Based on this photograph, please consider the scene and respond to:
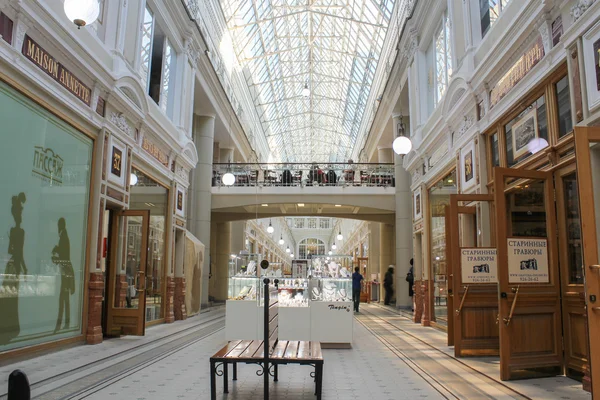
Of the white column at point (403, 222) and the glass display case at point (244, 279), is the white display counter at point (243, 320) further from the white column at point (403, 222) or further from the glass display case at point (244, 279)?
the white column at point (403, 222)

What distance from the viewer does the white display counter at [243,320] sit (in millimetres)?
7457

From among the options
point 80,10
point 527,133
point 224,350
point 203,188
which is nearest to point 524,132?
point 527,133

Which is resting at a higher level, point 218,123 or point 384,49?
point 384,49

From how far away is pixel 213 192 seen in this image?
15547 mm

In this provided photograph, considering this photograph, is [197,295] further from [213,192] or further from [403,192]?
[403,192]

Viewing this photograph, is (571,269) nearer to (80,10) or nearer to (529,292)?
(529,292)

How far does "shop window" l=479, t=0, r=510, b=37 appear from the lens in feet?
22.6

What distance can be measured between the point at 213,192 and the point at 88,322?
8.67 m

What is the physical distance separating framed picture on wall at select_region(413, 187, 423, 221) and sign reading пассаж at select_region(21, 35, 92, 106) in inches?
298

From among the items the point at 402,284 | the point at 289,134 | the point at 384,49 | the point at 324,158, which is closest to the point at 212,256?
the point at 402,284

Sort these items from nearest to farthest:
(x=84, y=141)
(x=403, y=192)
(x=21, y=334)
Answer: (x=21, y=334), (x=84, y=141), (x=403, y=192)

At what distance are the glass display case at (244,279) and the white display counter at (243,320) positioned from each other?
135 millimetres

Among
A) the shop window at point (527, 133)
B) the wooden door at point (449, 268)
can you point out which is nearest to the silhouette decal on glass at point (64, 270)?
the wooden door at point (449, 268)

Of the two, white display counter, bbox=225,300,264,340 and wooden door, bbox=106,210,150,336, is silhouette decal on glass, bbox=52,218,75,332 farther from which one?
white display counter, bbox=225,300,264,340
